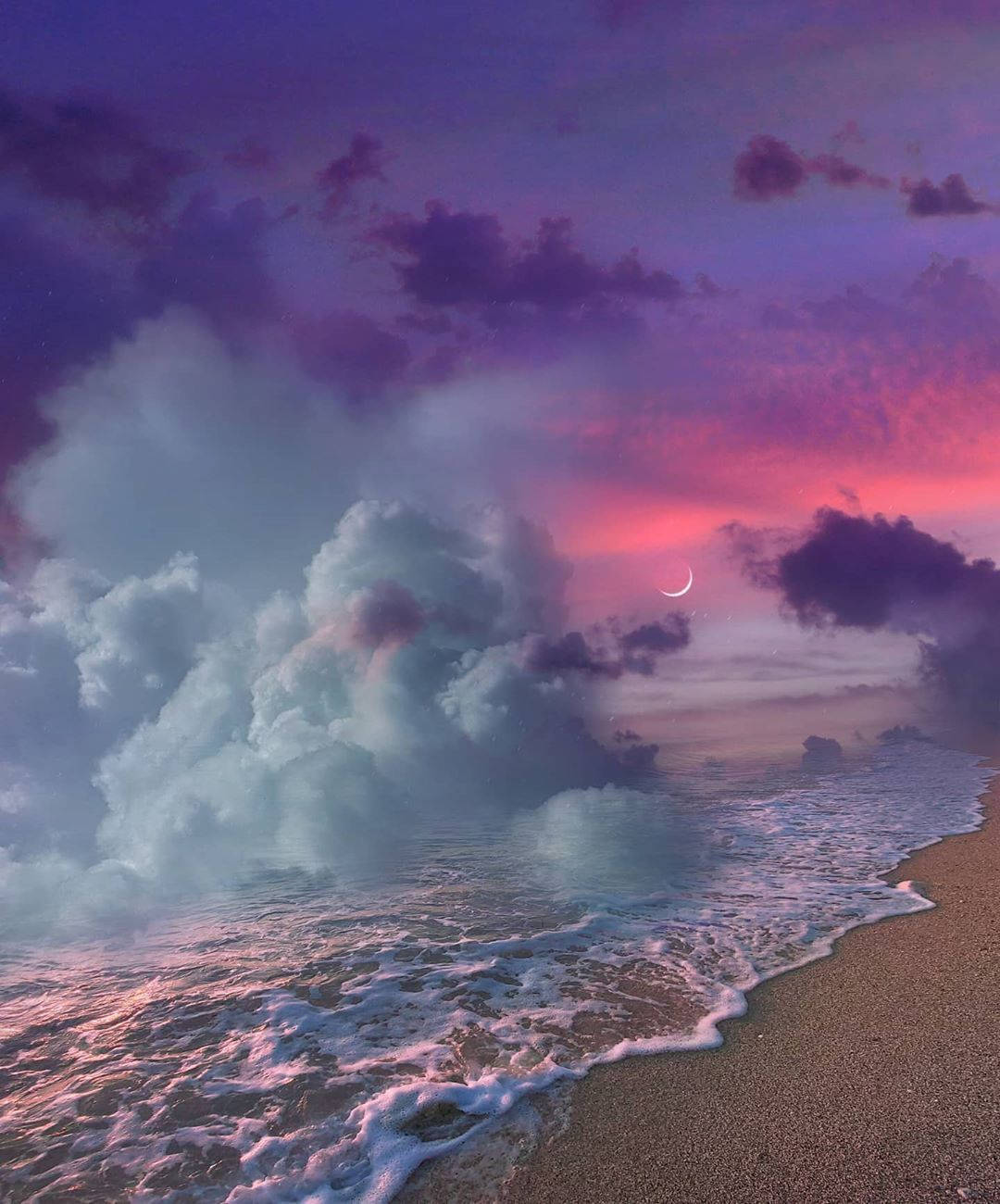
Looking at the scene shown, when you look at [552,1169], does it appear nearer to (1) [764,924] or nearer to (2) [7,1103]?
(2) [7,1103]

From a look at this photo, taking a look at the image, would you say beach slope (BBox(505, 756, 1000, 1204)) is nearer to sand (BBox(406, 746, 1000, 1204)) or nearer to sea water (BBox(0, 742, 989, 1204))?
sand (BBox(406, 746, 1000, 1204))

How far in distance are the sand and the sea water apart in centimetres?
56

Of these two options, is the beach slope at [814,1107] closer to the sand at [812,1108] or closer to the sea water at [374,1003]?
the sand at [812,1108]

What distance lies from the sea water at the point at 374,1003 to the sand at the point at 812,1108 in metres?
0.56

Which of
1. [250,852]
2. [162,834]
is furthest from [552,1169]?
[162,834]

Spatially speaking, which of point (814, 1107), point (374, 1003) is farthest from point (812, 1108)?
point (374, 1003)

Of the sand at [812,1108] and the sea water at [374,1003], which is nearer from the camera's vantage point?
the sand at [812,1108]

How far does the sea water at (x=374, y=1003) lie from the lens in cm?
538

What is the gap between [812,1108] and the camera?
5.21 m

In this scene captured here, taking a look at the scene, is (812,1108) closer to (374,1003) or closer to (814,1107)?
(814,1107)

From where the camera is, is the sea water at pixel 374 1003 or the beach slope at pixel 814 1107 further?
the sea water at pixel 374 1003

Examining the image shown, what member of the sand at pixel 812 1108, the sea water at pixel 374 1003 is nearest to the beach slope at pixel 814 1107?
the sand at pixel 812 1108

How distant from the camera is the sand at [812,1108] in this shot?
447 centimetres

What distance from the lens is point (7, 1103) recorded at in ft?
20.9
